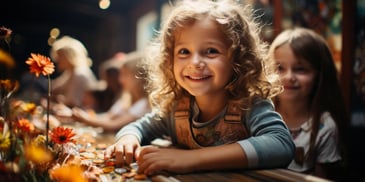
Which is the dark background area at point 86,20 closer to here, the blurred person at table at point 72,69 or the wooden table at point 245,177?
the blurred person at table at point 72,69

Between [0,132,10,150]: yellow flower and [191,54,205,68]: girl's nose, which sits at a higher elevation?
[191,54,205,68]: girl's nose

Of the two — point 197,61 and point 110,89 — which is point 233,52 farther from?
point 110,89

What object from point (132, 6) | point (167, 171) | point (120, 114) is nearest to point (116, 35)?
point (132, 6)

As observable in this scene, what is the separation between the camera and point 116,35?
995cm

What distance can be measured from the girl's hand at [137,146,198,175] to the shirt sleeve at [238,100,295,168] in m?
0.16

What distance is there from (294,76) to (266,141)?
75 centimetres

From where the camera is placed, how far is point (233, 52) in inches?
50.3

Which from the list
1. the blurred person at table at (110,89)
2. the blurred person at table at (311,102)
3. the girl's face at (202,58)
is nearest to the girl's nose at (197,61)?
the girl's face at (202,58)

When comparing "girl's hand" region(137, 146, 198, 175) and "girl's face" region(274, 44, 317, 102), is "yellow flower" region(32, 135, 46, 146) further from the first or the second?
"girl's face" region(274, 44, 317, 102)

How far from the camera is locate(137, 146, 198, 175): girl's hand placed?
3.03 ft

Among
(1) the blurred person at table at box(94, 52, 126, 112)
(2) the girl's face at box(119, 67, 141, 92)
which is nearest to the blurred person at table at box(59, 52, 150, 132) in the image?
(2) the girl's face at box(119, 67, 141, 92)

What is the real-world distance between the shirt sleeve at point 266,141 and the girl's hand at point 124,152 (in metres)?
0.34

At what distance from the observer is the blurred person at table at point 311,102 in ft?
5.26

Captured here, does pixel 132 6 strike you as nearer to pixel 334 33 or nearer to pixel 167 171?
pixel 334 33
